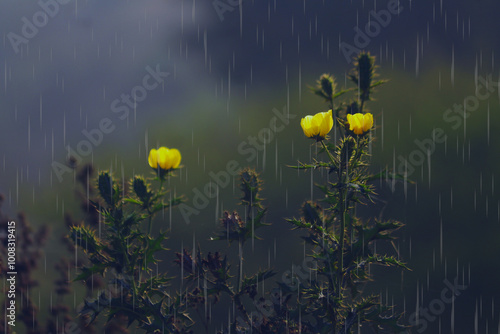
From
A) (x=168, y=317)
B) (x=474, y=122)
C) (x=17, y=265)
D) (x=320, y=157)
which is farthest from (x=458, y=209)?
(x=17, y=265)

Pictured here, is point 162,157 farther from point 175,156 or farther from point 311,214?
point 311,214

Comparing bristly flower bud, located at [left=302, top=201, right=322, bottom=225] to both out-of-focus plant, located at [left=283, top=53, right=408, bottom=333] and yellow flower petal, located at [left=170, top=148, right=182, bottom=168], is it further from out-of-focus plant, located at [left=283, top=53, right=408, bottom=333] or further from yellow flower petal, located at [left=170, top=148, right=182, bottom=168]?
yellow flower petal, located at [left=170, top=148, right=182, bottom=168]

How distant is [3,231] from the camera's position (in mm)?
2617

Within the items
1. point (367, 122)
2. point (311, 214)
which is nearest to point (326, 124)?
point (367, 122)

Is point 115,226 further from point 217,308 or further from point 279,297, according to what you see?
point 217,308

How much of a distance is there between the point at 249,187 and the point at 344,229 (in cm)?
41

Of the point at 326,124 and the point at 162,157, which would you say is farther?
the point at 162,157

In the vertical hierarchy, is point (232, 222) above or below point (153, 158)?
below

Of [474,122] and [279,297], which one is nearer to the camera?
[279,297]

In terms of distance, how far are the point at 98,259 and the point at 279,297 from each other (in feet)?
2.42

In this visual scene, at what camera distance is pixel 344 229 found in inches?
75.0

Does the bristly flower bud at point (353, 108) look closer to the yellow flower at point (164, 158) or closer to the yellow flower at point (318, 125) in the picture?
the yellow flower at point (318, 125)

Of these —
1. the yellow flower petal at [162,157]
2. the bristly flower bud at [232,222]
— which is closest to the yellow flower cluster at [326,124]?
the bristly flower bud at [232,222]

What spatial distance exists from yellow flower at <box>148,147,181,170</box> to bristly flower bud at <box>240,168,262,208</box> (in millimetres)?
284
